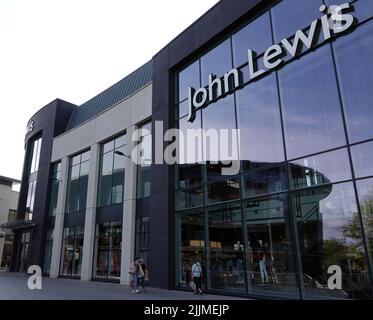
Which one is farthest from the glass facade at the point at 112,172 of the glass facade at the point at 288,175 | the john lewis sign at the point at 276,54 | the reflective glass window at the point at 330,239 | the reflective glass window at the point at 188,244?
the reflective glass window at the point at 330,239

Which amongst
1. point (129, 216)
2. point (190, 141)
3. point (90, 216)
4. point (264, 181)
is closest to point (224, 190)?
point (264, 181)

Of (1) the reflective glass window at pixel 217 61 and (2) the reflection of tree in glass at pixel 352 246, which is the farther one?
(1) the reflective glass window at pixel 217 61

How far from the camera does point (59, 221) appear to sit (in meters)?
27.4

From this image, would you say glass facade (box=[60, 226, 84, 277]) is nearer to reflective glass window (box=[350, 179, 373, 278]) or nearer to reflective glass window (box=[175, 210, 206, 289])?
reflective glass window (box=[175, 210, 206, 289])

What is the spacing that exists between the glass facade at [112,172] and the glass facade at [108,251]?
63.7 inches

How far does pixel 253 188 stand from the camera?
13.9m

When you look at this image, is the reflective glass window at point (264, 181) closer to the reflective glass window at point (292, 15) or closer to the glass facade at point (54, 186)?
the reflective glass window at point (292, 15)

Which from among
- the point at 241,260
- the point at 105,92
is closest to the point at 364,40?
the point at 241,260

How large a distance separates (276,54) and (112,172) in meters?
14.0

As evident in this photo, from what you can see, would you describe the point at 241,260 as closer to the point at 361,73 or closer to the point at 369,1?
the point at 361,73

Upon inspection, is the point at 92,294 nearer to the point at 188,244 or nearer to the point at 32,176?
the point at 188,244

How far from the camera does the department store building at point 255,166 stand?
11.1m

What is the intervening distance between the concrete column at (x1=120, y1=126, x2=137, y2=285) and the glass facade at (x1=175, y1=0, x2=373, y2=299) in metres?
4.28

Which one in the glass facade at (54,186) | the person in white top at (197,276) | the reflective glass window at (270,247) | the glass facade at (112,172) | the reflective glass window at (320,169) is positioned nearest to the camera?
the reflective glass window at (320,169)
